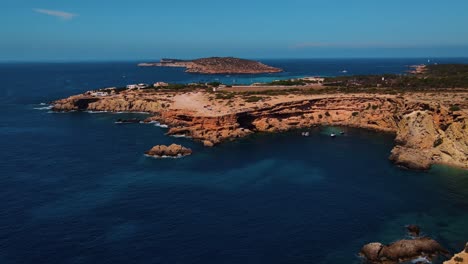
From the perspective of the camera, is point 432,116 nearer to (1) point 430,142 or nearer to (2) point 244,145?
(1) point 430,142

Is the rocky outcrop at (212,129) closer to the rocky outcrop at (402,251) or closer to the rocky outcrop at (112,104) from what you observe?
the rocky outcrop at (112,104)

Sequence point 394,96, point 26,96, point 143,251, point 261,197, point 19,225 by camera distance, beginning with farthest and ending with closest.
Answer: point 26,96
point 394,96
point 261,197
point 19,225
point 143,251

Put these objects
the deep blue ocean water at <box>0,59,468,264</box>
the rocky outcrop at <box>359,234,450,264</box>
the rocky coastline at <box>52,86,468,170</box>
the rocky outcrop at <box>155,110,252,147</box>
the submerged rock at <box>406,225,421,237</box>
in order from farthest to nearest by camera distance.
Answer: the rocky outcrop at <box>155,110,252,147</box>
the rocky coastline at <box>52,86,468,170</box>
the submerged rock at <box>406,225,421,237</box>
the deep blue ocean water at <box>0,59,468,264</box>
the rocky outcrop at <box>359,234,450,264</box>

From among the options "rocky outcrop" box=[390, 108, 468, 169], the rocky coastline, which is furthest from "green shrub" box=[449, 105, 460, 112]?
"rocky outcrop" box=[390, 108, 468, 169]

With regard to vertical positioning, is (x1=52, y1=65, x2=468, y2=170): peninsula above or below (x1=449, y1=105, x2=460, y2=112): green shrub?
below

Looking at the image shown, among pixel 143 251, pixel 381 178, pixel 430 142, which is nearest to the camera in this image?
pixel 143 251

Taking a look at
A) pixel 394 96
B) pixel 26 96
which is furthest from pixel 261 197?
pixel 26 96

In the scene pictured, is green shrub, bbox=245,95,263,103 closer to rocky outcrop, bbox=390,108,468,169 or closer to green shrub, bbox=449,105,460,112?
rocky outcrop, bbox=390,108,468,169

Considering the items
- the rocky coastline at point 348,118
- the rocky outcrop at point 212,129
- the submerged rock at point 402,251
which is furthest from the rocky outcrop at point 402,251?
the rocky outcrop at point 212,129
